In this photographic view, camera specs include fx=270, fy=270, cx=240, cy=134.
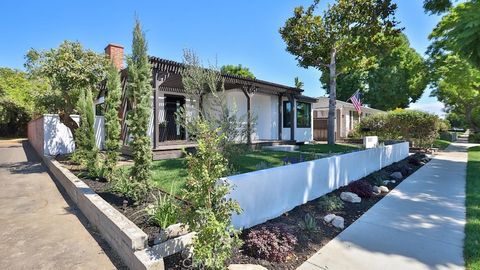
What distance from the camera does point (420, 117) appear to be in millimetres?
16688

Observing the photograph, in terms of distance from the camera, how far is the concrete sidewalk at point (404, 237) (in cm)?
347

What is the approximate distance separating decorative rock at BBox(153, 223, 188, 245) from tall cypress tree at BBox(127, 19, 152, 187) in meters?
1.66

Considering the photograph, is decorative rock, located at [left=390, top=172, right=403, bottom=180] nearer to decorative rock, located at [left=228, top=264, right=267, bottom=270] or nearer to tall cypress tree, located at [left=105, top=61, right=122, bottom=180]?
decorative rock, located at [left=228, top=264, right=267, bottom=270]

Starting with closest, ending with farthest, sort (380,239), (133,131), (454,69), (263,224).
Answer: (380,239) → (263,224) → (133,131) → (454,69)

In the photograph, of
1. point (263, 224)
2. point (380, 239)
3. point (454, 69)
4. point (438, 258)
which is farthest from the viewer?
point (454, 69)

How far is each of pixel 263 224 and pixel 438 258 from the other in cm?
246

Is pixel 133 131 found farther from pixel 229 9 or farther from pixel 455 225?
pixel 229 9

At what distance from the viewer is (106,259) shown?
3574mm

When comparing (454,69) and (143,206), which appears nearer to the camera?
(143,206)

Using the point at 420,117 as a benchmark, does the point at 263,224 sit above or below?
below

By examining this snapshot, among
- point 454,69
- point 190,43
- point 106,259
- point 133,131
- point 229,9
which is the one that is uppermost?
point 229,9

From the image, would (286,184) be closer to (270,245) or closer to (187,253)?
(270,245)

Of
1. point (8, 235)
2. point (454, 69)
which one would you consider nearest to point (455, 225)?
point (8, 235)

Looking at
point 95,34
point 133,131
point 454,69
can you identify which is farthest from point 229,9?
point 454,69
